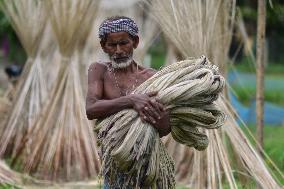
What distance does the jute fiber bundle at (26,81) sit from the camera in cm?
740

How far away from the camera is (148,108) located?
3338 mm

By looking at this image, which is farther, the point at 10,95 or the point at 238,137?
the point at 10,95

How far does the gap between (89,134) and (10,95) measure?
75.3 inches

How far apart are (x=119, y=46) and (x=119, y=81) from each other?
18cm

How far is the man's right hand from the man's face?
0.32 meters

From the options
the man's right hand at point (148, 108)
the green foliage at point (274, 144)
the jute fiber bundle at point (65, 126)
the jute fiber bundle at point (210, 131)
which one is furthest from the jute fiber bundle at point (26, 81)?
the man's right hand at point (148, 108)

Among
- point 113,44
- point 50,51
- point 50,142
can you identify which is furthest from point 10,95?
point 113,44

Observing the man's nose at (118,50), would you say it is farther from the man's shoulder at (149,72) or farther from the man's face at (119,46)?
the man's shoulder at (149,72)

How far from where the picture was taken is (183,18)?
17.3ft

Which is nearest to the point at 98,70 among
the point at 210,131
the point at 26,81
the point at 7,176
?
the point at 210,131

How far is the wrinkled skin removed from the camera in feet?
11.0

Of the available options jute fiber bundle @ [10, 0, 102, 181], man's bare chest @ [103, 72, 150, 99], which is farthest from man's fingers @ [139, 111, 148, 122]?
jute fiber bundle @ [10, 0, 102, 181]

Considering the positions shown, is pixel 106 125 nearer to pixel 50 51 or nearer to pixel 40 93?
pixel 40 93

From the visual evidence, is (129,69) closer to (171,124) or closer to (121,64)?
(121,64)
